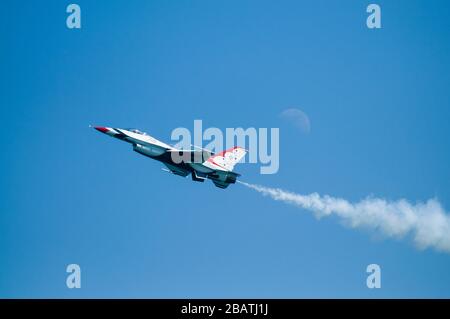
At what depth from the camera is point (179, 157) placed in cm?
5522

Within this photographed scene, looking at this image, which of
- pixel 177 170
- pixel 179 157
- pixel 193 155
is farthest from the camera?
pixel 177 170

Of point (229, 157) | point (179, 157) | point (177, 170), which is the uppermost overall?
point (229, 157)

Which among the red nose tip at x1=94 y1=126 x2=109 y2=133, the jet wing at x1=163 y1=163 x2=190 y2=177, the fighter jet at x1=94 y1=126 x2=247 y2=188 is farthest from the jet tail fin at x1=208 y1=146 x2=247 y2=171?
the red nose tip at x1=94 y1=126 x2=109 y2=133

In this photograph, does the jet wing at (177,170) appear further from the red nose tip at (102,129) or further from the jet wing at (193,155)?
the red nose tip at (102,129)

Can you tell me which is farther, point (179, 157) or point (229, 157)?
point (229, 157)

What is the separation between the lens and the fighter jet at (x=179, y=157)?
181 ft

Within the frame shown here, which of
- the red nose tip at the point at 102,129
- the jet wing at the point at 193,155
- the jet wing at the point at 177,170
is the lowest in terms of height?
the jet wing at the point at 177,170

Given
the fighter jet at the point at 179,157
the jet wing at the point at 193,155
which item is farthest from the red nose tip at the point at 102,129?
the jet wing at the point at 193,155

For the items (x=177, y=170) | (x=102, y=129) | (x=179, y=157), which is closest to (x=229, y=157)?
(x=177, y=170)

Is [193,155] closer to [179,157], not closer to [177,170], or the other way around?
[179,157]

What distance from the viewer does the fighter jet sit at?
181 feet
